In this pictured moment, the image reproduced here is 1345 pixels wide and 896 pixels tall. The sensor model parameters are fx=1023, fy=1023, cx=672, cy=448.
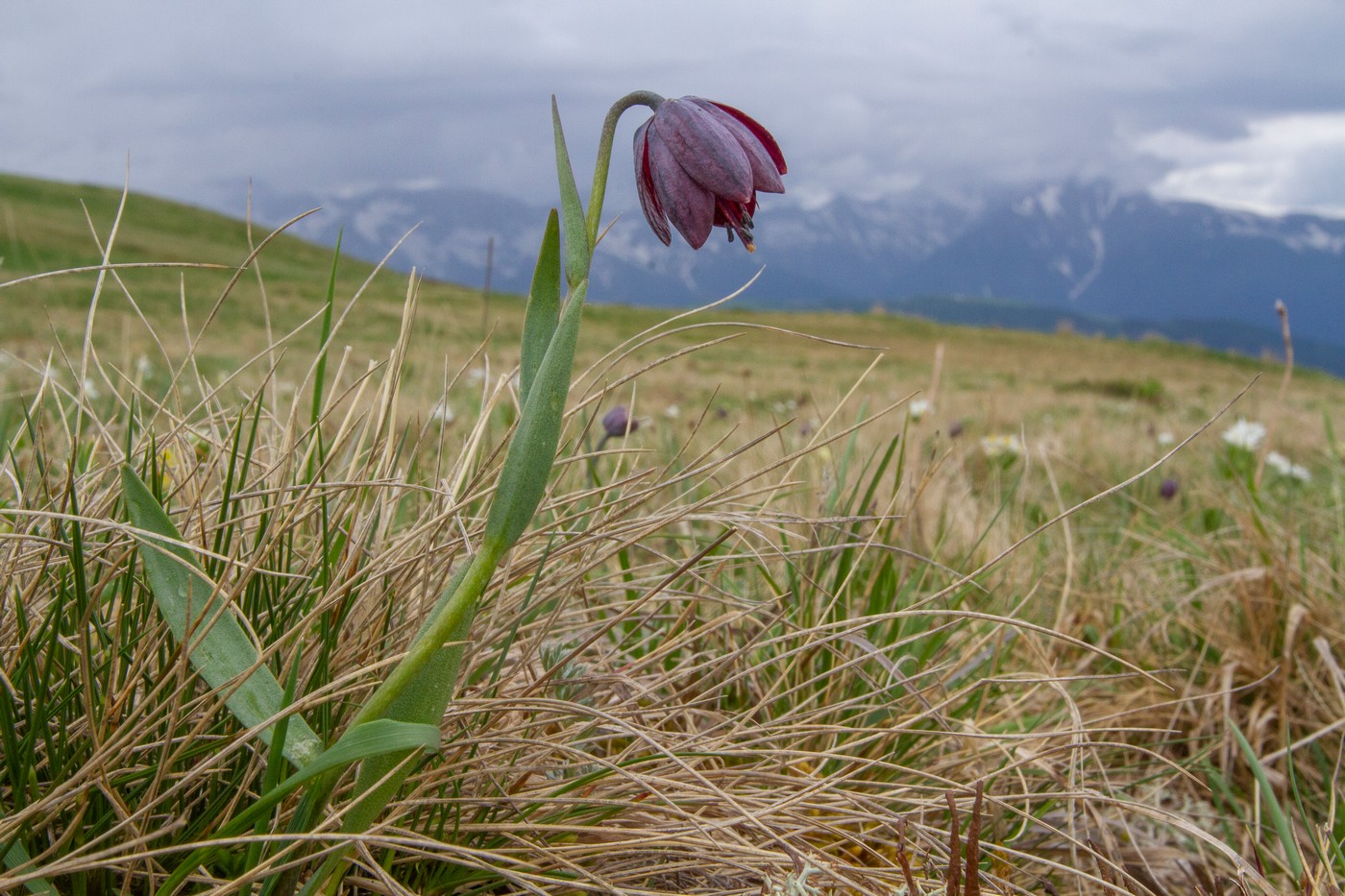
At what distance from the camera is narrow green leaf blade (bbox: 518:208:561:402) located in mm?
948

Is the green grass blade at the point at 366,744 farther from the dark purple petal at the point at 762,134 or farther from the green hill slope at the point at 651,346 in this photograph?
the dark purple petal at the point at 762,134

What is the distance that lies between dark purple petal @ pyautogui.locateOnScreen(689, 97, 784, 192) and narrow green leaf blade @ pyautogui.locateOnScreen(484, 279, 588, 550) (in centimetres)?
24

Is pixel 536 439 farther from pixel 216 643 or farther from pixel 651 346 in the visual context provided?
pixel 651 346

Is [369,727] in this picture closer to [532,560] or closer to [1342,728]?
[532,560]

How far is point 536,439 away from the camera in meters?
0.88

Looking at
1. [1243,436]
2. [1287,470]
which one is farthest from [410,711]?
[1243,436]

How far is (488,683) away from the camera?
1.18 meters

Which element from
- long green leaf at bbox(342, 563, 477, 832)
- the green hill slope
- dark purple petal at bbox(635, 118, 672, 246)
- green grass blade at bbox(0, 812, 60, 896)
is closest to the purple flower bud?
the green hill slope

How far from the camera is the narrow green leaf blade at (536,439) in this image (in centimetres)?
88

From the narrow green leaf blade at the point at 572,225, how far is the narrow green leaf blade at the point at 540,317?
22mm

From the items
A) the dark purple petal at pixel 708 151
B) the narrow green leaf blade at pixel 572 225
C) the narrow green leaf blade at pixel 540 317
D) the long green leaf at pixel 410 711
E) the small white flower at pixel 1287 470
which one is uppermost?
the dark purple petal at pixel 708 151

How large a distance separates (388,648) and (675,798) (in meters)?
0.38

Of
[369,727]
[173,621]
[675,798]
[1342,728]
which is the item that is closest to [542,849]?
[675,798]

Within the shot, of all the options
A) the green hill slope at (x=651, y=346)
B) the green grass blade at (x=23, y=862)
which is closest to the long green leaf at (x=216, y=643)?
the green grass blade at (x=23, y=862)
